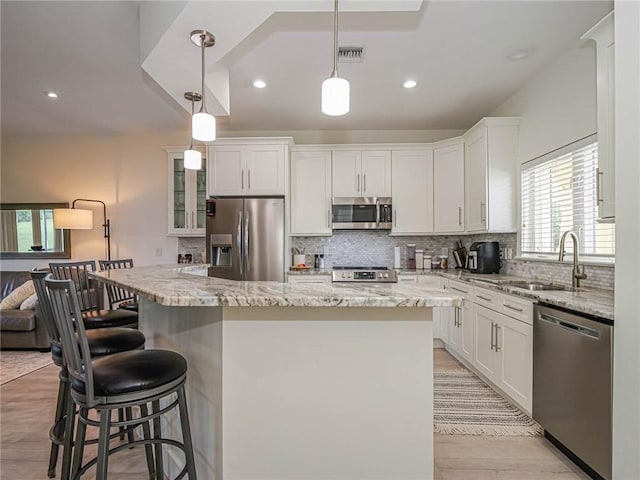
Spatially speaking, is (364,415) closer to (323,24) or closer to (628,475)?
(628,475)

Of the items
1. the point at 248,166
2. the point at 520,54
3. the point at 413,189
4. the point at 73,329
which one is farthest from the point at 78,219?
the point at 520,54

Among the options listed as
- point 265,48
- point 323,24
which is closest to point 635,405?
point 323,24

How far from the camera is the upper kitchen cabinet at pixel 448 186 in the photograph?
410cm

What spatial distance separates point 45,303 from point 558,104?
3876 millimetres

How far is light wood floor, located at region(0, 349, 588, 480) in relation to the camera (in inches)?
75.4

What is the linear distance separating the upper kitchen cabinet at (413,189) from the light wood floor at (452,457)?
8.58ft

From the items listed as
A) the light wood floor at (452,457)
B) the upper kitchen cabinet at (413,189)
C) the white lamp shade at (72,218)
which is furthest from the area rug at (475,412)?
the white lamp shade at (72,218)

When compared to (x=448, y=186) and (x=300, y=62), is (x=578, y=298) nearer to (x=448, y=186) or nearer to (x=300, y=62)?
(x=448, y=186)

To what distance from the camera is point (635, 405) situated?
156 cm

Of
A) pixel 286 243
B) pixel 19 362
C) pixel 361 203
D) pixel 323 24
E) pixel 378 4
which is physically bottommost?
pixel 19 362

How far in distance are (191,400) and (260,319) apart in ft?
2.02

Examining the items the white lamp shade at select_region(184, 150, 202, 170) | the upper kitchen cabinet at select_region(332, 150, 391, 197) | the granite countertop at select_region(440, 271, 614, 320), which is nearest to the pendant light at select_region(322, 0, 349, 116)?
the white lamp shade at select_region(184, 150, 202, 170)


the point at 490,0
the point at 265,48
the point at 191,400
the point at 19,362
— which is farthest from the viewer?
the point at 19,362

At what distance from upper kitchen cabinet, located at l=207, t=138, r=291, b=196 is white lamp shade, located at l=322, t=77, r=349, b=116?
8.68 ft
